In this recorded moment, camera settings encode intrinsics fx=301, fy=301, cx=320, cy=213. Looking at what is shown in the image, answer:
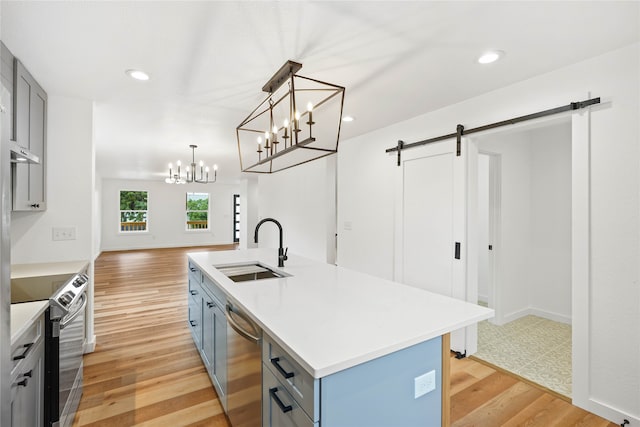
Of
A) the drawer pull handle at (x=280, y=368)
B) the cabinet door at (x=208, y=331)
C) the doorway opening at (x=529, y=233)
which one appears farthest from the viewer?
the doorway opening at (x=529, y=233)

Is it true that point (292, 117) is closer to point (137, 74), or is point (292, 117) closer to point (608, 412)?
point (137, 74)

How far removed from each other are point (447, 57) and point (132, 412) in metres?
3.30

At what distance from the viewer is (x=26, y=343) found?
4.37 feet

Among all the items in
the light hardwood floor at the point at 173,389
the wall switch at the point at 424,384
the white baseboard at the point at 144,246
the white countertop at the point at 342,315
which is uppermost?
the white countertop at the point at 342,315

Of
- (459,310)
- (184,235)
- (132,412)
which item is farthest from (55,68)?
(184,235)

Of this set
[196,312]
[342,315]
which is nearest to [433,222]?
[342,315]

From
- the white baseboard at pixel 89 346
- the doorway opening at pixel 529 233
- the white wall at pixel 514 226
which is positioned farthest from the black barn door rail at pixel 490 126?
the white baseboard at pixel 89 346

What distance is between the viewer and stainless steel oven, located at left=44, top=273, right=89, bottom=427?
5.17 ft

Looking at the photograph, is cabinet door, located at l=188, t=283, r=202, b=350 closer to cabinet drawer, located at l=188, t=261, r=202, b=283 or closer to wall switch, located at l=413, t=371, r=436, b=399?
cabinet drawer, located at l=188, t=261, r=202, b=283

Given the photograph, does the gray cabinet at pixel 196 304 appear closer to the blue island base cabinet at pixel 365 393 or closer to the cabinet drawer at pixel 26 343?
the cabinet drawer at pixel 26 343

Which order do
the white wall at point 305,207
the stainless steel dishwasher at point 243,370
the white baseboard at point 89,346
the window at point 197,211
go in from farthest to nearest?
the window at point 197,211 → the white wall at point 305,207 → the white baseboard at point 89,346 → the stainless steel dishwasher at point 243,370

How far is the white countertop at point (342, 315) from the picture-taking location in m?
1.07

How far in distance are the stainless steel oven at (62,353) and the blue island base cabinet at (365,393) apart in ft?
3.84

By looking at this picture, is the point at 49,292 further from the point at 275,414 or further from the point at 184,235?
the point at 184,235
